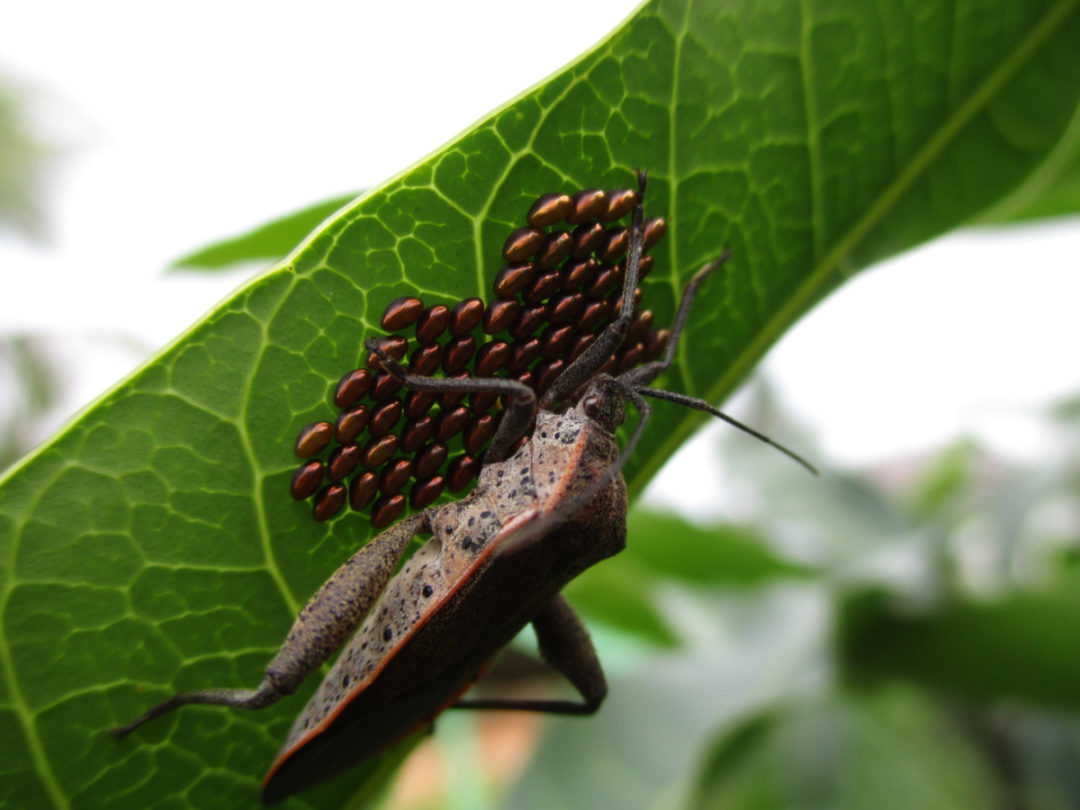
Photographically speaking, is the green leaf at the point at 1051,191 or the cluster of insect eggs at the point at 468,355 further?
the green leaf at the point at 1051,191

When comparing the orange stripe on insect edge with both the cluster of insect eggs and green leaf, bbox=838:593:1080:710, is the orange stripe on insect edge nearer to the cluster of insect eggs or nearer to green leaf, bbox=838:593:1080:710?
the cluster of insect eggs

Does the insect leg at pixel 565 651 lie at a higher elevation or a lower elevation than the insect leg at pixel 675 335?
lower

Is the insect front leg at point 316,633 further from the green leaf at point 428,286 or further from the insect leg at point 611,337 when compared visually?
the insect leg at point 611,337

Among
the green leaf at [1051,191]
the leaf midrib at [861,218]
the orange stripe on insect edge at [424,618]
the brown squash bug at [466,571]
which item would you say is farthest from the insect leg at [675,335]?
the green leaf at [1051,191]

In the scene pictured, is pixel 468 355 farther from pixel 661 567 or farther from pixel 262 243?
pixel 661 567

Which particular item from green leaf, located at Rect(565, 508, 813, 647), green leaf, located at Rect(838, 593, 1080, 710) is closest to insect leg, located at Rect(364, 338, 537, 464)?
green leaf, located at Rect(565, 508, 813, 647)

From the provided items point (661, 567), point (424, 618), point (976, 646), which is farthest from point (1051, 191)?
point (424, 618)

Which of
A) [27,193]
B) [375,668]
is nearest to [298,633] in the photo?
[375,668]
